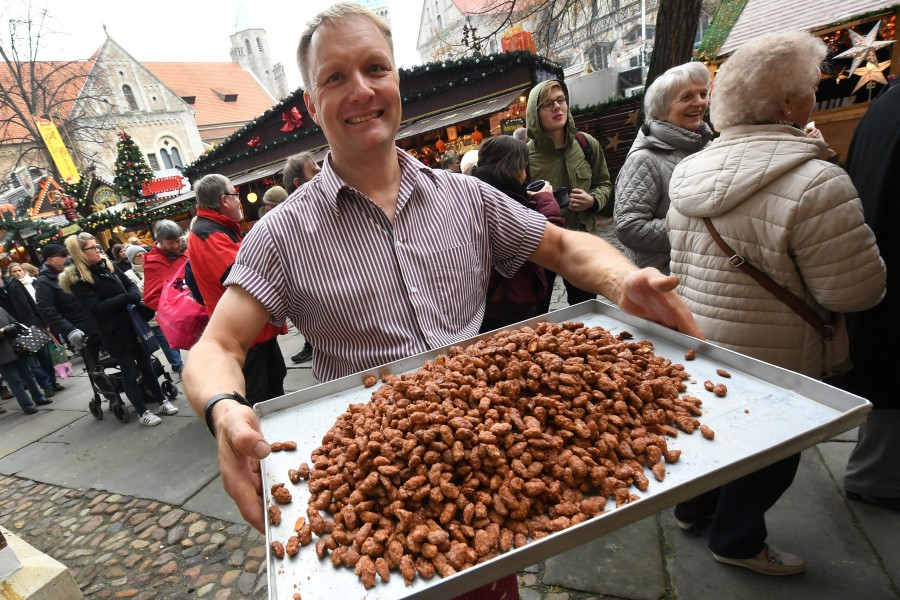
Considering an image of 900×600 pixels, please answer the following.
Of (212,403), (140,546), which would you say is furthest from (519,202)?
(140,546)

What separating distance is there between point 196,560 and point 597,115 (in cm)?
1089

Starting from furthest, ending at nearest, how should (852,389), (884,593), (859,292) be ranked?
1. (852,389)
2. (884,593)
3. (859,292)

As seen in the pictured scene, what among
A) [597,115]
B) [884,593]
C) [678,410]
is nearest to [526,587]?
[884,593]

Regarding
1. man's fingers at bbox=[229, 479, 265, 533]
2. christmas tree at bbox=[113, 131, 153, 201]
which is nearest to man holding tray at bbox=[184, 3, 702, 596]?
man's fingers at bbox=[229, 479, 265, 533]

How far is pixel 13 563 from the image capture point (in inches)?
96.2

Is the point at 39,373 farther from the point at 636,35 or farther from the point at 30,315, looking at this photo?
the point at 636,35

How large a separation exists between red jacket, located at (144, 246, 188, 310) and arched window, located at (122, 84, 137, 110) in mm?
41115

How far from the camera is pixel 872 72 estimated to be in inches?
224

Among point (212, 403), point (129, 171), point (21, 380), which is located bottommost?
point (21, 380)

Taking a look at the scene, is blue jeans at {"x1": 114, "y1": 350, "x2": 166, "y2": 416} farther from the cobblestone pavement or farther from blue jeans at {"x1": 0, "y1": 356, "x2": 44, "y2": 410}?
blue jeans at {"x1": 0, "y1": 356, "x2": 44, "y2": 410}

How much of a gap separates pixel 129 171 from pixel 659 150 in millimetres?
18292

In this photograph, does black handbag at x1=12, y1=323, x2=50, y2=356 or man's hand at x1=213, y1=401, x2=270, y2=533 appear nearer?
man's hand at x1=213, y1=401, x2=270, y2=533

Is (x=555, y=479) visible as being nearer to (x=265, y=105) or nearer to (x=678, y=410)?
(x=678, y=410)

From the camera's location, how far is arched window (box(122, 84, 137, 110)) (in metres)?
35.7
